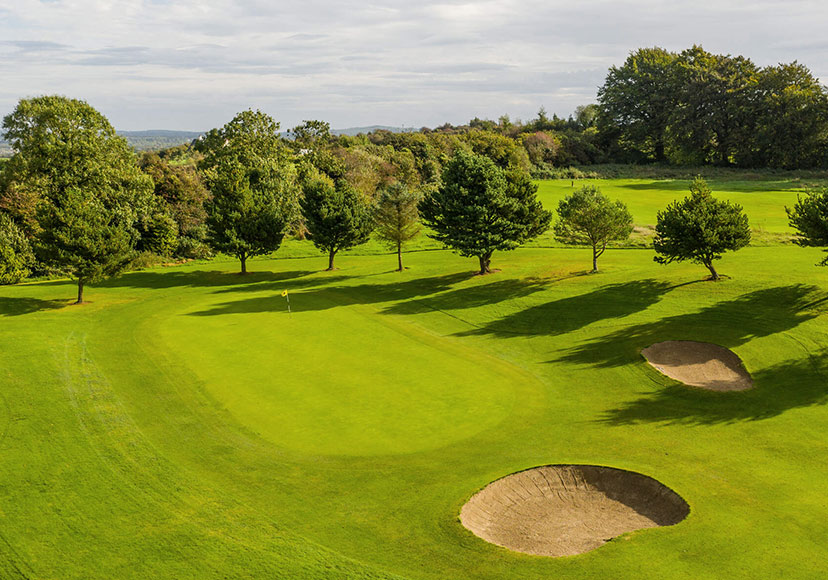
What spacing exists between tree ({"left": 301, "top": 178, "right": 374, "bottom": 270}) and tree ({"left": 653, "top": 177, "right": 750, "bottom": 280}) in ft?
104

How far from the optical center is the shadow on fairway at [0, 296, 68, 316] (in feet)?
174

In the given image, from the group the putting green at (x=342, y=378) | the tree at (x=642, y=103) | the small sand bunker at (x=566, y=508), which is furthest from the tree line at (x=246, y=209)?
the tree at (x=642, y=103)

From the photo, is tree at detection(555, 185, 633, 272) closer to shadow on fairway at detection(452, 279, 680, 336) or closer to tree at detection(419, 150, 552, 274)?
tree at detection(419, 150, 552, 274)

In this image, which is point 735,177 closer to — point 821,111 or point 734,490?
point 821,111

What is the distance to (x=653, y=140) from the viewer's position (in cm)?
14388

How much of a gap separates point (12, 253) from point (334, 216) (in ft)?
102

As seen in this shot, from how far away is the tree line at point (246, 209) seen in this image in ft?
160

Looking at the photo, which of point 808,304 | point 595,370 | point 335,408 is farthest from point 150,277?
point 808,304

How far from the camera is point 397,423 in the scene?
30.9 metres

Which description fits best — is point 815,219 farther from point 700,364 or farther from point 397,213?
point 397,213

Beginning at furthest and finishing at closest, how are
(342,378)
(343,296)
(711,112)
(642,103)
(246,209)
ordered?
1. (642,103)
2. (711,112)
3. (246,209)
4. (343,296)
5. (342,378)

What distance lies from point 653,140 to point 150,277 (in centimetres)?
11613

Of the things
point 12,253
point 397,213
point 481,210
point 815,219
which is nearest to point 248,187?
point 397,213

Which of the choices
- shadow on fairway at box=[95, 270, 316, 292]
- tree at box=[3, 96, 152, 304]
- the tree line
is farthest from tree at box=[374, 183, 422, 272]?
tree at box=[3, 96, 152, 304]
